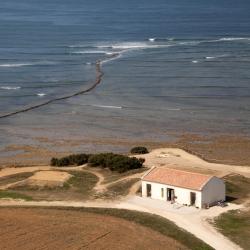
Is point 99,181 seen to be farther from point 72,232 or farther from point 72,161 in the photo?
point 72,232

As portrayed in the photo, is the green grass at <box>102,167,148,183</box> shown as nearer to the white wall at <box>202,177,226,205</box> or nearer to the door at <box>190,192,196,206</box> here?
the door at <box>190,192,196,206</box>

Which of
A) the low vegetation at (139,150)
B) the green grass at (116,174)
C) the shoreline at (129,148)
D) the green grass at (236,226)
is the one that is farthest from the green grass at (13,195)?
the low vegetation at (139,150)

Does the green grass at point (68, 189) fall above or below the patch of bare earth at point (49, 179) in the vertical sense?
below

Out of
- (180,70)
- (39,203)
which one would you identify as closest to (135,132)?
(39,203)

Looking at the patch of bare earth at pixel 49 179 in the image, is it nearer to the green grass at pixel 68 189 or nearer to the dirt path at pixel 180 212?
the green grass at pixel 68 189

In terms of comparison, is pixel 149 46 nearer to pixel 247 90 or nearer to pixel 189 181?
pixel 247 90

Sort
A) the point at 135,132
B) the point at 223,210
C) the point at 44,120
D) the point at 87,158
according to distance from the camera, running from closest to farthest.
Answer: the point at 223,210 → the point at 87,158 → the point at 135,132 → the point at 44,120

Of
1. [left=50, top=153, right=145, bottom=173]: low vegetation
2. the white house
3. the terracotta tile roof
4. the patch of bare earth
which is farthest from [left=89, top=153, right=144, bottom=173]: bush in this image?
the white house
